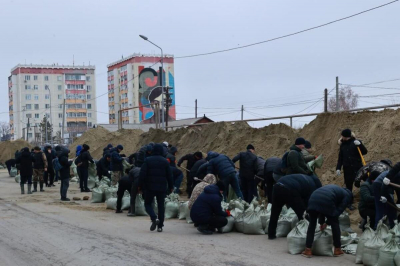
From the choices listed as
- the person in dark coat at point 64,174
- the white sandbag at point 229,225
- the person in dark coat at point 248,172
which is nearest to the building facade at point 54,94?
the person in dark coat at point 64,174

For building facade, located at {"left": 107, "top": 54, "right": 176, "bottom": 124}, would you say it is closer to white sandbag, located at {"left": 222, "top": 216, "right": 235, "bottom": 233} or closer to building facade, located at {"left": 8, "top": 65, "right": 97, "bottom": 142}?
building facade, located at {"left": 8, "top": 65, "right": 97, "bottom": 142}

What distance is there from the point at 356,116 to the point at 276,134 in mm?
3848

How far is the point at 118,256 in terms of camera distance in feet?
31.4

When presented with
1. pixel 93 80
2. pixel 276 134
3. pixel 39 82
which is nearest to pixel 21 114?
pixel 39 82

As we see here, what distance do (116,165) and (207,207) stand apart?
983cm

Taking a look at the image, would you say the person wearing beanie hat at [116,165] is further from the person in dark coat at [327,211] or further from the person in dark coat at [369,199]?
the person in dark coat at [327,211]

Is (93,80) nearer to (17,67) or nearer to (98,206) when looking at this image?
(17,67)

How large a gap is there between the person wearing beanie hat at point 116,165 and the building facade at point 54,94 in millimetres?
99276

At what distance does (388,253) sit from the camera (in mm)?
8281

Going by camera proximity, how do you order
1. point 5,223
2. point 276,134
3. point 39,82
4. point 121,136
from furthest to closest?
1. point 39,82
2. point 121,136
3. point 276,134
4. point 5,223

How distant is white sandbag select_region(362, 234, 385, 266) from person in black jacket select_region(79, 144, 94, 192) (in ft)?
47.7

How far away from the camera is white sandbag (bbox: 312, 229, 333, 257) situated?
9.59 meters

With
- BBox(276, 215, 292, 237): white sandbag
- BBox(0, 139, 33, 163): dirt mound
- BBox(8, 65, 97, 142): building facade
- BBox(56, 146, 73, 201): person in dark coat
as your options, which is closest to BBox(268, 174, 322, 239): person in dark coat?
BBox(276, 215, 292, 237): white sandbag

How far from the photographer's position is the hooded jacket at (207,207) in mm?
11922
